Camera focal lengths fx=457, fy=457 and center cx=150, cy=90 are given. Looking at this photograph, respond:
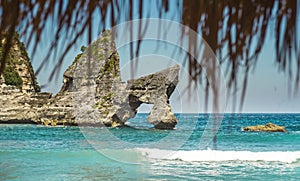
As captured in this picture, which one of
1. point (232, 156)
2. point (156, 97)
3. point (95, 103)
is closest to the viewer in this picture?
point (232, 156)

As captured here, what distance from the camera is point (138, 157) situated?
1664 cm

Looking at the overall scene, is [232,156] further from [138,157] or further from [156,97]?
[156,97]

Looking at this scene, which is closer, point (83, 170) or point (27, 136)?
point (83, 170)

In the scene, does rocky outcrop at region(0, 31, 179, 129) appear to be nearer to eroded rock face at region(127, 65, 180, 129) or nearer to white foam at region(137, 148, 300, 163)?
eroded rock face at region(127, 65, 180, 129)

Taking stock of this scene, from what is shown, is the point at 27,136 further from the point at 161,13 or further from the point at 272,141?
the point at 161,13

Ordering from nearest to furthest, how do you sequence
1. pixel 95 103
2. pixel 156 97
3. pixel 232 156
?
pixel 232 156 < pixel 156 97 < pixel 95 103

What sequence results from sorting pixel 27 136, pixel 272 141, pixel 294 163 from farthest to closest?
pixel 27 136 → pixel 272 141 → pixel 294 163

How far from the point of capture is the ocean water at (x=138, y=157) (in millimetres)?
11531

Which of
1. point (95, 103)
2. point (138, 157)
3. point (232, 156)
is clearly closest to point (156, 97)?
point (95, 103)

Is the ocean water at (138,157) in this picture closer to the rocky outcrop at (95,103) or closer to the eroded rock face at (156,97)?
the eroded rock face at (156,97)

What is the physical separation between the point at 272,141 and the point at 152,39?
72.8ft

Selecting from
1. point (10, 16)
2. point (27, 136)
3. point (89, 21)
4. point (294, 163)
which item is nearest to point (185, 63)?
point (89, 21)

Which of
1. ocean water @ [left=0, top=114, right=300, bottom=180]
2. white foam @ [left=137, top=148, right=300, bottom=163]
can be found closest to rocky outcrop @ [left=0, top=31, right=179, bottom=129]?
ocean water @ [left=0, top=114, right=300, bottom=180]

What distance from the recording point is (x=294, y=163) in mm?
14234
